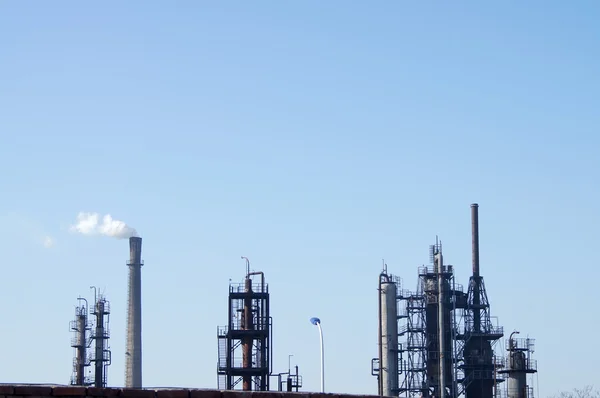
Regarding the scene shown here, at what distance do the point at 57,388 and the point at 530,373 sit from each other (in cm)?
4810

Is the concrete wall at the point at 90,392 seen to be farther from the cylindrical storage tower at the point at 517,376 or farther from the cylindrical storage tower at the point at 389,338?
the cylindrical storage tower at the point at 389,338

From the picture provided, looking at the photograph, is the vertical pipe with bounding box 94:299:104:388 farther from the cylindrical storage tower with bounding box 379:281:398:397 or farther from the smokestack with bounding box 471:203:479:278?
the smokestack with bounding box 471:203:479:278

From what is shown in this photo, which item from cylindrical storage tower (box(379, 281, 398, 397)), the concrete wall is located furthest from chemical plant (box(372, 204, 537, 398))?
the concrete wall

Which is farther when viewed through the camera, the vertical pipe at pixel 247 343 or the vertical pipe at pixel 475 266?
the vertical pipe at pixel 475 266

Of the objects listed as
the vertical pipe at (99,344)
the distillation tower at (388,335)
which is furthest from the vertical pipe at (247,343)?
the vertical pipe at (99,344)

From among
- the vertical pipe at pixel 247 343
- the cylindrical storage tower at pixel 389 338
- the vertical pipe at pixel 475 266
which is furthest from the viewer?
the vertical pipe at pixel 475 266

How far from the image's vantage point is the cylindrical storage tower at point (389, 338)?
62.7 metres

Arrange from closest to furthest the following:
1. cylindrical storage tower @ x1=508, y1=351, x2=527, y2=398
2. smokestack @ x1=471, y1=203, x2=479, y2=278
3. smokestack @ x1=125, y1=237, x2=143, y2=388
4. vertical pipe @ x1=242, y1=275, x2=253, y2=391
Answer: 1. vertical pipe @ x1=242, y1=275, x2=253, y2=391
2. cylindrical storage tower @ x1=508, y1=351, x2=527, y2=398
3. smokestack @ x1=471, y1=203, x2=479, y2=278
4. smokestack @ x1=125, y1=237, x2=143, y2=388

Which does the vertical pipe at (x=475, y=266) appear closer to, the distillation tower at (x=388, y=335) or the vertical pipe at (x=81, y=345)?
the distillation tower at (x=388, y=335)

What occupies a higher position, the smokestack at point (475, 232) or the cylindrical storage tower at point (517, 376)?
the smokestack at point (475, 232)

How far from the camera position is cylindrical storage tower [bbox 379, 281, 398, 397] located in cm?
6269

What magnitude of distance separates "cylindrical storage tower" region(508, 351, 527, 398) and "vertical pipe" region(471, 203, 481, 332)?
259 inches

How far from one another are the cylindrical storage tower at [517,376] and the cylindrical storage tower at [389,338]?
23.3ft

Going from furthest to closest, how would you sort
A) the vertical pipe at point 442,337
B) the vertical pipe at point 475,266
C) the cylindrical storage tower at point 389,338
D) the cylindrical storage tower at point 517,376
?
1. the vertical pipe at point 475,266
2. the vertical pipe at point 442,337
3. the cylindrical storage tower at point 389,338
4. the cylindrical storage tower at point 517,376
